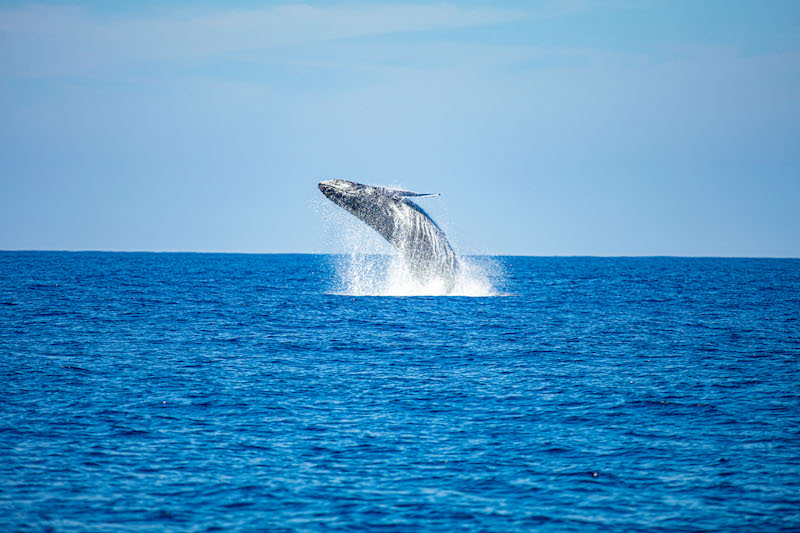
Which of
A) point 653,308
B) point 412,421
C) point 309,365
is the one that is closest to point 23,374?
point 309,365

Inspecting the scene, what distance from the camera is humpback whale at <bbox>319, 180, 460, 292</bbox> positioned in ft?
96.9

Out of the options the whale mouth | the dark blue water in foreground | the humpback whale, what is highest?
the whale mouth

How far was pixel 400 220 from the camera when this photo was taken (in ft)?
104

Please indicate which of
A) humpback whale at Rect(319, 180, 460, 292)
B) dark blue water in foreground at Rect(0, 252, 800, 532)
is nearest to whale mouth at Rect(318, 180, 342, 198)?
humpback whale at Rect(319, 180, 460, 292)

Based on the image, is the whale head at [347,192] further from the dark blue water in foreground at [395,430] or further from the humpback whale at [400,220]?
the dark blue water in foreground at [395,430]

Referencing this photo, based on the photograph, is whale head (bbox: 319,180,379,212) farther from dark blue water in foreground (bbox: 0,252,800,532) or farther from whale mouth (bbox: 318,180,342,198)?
dark blue water in foreground (bbox: 0,252,800,532)

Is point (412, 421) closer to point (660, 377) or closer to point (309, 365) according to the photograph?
point (309, 365)

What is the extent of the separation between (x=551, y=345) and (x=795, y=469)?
16.7 m

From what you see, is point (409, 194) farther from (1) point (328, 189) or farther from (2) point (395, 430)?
(2) point (395, 430)

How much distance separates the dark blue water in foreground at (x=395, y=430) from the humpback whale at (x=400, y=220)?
3915 millimetres

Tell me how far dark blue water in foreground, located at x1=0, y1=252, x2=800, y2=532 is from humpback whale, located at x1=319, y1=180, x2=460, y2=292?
12.8ft

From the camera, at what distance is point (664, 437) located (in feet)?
55.7

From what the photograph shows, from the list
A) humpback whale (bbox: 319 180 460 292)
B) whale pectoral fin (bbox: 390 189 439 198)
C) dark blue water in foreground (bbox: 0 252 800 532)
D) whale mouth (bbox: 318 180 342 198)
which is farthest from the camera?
humpback whale (bbox: 319 180 460 292)

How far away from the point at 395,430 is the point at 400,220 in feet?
51.5
